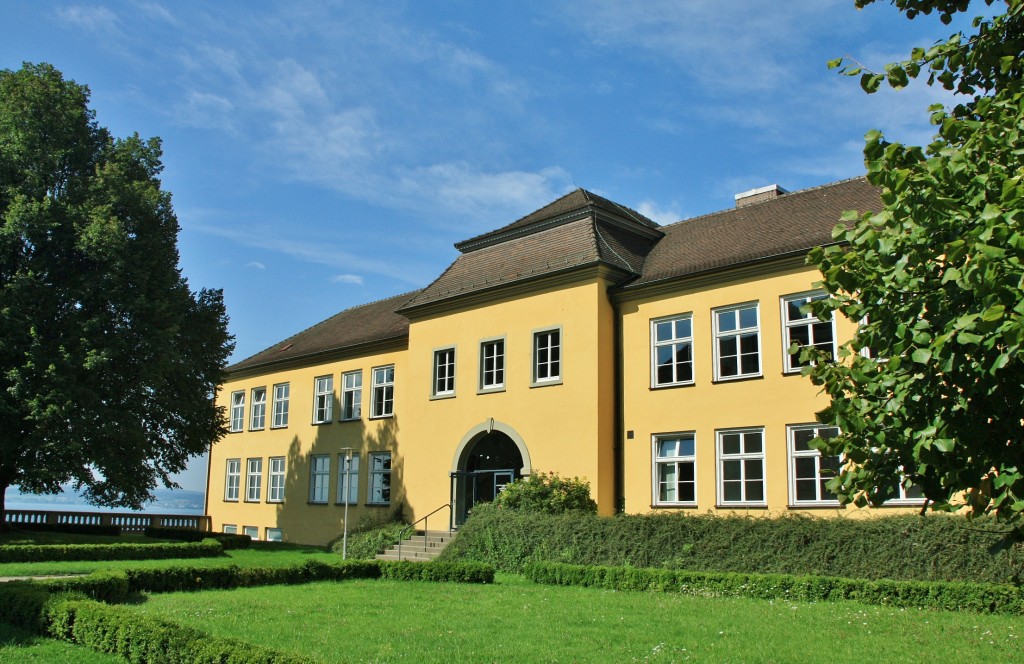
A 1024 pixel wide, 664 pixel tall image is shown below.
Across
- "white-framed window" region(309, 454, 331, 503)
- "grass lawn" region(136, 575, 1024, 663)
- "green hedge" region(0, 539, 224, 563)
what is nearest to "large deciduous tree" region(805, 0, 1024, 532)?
"grass lawn" region(136, 575, 1024, 663)

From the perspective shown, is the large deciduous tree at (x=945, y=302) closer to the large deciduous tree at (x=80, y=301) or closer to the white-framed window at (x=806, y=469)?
the white-framed window at (x=806, y=469)

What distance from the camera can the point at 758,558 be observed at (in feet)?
55.2

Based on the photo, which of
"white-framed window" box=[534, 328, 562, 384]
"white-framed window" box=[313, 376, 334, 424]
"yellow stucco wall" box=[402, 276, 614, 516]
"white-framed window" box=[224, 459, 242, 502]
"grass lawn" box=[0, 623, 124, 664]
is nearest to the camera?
"grass lawn" box=[0, 623, 124, 664]

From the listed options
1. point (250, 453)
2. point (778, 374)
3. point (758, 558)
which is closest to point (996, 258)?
point (758, 558)

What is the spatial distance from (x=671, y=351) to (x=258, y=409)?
21.2m

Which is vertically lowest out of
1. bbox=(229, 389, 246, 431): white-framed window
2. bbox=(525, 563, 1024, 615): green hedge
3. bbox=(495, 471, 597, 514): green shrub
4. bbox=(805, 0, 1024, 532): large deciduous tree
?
bbox=(525, 563, 1024, 615): green hedge

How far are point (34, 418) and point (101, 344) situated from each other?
2.79 meters

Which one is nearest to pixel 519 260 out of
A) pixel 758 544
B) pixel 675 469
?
pixel 675 469

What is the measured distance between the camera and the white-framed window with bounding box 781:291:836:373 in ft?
63.2

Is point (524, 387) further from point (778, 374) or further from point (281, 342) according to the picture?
point (281, 342)

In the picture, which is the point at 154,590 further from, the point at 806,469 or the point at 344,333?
the point at 344,333

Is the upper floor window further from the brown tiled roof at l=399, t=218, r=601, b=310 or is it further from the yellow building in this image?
the brown tiled roof at l=399, t=218, r=601, b=310

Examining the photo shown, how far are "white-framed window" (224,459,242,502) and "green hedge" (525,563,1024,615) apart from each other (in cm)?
2274

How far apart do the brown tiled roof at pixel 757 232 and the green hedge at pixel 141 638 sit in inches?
600
